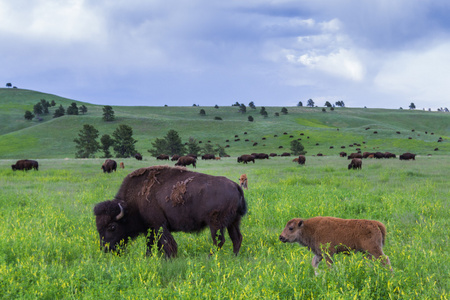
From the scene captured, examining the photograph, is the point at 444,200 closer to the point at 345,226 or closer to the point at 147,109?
the point at 345,226

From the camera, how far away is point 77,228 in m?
7.30

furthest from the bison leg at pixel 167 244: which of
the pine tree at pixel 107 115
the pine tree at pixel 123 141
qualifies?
the pine tree at pixel 107 115

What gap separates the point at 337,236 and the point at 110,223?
4145 millimetres

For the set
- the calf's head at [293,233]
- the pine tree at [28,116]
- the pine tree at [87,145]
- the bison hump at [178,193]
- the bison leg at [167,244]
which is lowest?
the pine tree at [87,145]

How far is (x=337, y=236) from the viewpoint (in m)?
4.88

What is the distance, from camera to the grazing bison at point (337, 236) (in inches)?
182

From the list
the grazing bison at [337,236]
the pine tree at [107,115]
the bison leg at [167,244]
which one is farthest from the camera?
the pine tree at [107,115]

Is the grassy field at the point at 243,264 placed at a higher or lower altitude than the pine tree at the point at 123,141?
higher

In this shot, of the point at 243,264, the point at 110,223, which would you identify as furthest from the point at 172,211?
the point at 243,264

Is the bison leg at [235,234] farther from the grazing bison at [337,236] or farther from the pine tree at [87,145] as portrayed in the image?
the pine tree at [87,145]

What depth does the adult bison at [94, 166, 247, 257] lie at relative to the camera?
5547 millimetres

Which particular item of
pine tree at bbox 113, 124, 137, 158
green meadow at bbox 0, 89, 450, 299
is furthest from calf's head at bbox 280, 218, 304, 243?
pine tree at bbox 113, 124, 137, 158

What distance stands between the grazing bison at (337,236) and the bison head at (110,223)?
3132 millimetres

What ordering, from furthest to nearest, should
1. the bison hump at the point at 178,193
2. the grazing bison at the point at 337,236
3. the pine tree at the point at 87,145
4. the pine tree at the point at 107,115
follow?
the pine tree at the point at 107,115 → the pine tree at the point at 87,145 → the bison hump at the point at 178,193 → the grazing bison at the point at 337,236
